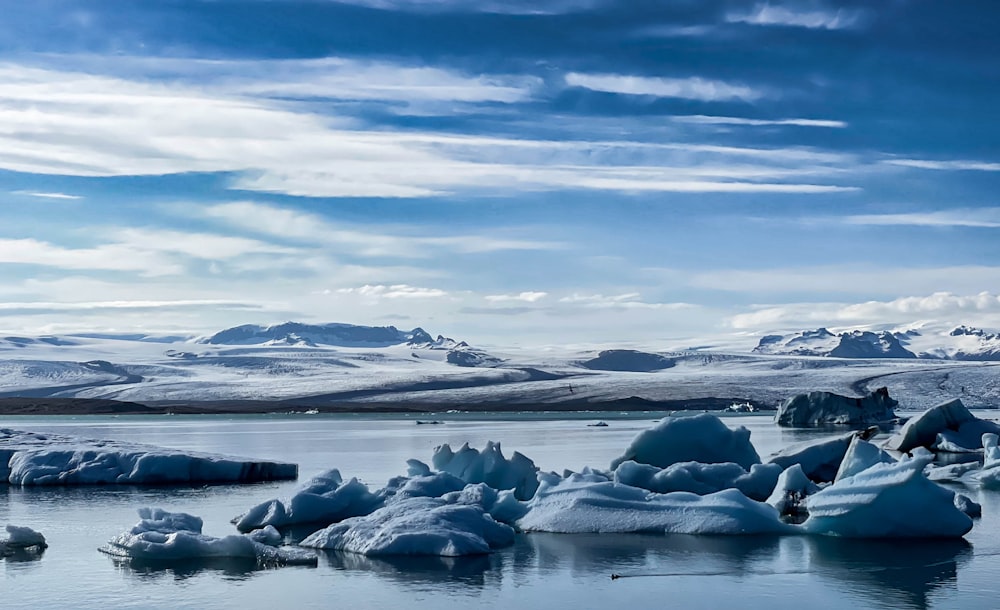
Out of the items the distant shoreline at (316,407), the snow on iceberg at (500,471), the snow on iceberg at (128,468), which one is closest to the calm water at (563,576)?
the snow on iceberg at (500,471)

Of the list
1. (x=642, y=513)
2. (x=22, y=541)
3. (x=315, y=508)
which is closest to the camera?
(x=22, y=541)

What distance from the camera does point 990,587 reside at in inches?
354

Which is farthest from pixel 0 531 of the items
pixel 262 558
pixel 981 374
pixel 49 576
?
pixel 981 374

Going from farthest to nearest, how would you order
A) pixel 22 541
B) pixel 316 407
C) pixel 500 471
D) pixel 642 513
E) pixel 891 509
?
pixel 316 407 → pixel 500 471 → pixel 642 513 → pixel 891 509 → pixel 22 541

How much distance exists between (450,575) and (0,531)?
5.47 metres

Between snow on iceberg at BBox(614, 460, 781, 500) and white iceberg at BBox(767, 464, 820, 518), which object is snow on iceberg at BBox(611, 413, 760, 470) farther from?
white iceberg at BBox(767, 464, 820, 518)

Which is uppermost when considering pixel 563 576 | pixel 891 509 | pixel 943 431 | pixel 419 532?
pixel 943 431

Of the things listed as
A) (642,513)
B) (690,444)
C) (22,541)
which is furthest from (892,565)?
(22,541)

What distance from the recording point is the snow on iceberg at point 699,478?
1395cm

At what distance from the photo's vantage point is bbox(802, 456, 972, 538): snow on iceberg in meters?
11.4

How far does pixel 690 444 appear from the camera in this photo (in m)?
16.7

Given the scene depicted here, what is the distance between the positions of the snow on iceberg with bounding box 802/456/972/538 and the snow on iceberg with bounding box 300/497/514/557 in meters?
3.39

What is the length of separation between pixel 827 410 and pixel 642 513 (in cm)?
3329

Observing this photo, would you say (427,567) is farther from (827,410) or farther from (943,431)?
(827,410)
